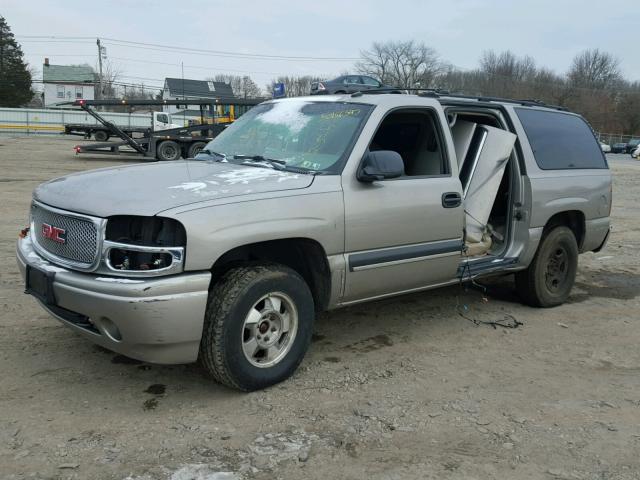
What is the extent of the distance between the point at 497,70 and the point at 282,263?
87.7m

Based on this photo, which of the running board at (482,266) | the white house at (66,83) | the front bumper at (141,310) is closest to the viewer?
the front bumper at (141,310)

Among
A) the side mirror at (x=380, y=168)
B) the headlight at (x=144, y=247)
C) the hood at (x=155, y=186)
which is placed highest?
the side mirror at (x=380, y=168)

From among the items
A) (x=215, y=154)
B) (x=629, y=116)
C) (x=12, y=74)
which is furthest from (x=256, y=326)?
(x=629, y=116)

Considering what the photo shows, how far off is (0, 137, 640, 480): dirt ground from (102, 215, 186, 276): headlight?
874 millimetres

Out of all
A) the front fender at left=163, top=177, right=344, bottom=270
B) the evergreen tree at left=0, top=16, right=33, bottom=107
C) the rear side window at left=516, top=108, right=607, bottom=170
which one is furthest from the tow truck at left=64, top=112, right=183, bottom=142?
the evergreen tree at left=0, top=16, right=33, bottom=107

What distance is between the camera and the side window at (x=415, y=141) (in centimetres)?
466

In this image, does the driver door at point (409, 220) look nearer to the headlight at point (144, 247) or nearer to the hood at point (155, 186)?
the hood at point (155, 186)

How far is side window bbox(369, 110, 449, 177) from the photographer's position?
184 inches

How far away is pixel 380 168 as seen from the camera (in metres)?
3.87

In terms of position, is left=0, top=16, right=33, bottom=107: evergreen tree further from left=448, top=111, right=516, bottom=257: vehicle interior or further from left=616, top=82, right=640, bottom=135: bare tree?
left=616, top=82, right=640, bottom=135: bare tree

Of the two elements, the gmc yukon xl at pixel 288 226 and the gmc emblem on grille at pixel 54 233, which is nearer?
the gmc yukon xl at pixel 288 226

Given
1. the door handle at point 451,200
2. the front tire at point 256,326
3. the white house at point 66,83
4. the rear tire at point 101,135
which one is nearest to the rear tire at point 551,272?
the door handle at point 451,200

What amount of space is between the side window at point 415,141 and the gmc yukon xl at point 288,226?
2 centimetres

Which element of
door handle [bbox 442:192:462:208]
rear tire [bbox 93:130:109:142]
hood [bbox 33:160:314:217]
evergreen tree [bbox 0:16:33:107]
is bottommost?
door handle [bbox 442:192:462:208]
